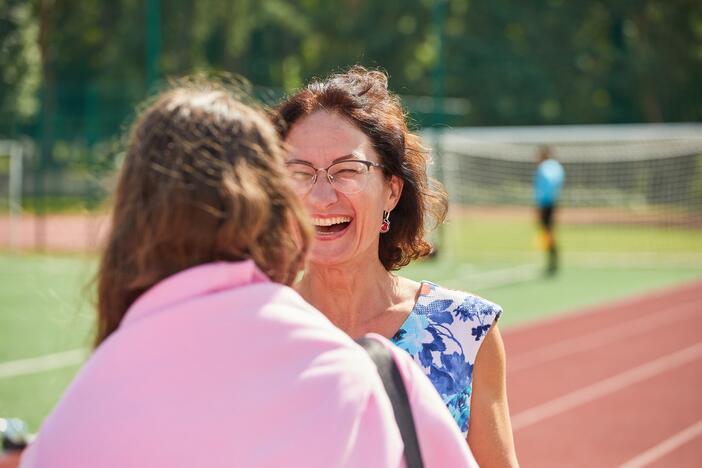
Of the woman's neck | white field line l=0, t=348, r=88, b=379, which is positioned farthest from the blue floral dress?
white field line l=0, t=348, r=88, b=379

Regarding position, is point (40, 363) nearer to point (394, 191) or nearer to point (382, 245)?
point (382, 245)

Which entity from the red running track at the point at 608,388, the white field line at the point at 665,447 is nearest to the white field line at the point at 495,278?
the red running track at the point at 608,388

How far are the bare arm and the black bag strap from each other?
1.05 meters

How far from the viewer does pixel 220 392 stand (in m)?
A: 1.38

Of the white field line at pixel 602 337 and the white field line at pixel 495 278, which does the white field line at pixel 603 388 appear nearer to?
the white field line at pixel 602 337

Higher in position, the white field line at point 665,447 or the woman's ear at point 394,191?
the woman's ear at point 394,191

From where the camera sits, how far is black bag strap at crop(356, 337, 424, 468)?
150 centimetres

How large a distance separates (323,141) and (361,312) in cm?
50

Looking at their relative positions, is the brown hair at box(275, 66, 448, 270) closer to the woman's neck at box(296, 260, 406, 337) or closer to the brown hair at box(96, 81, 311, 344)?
the woman's neck at box(296, 260, 406, 337)

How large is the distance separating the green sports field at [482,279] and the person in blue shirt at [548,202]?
17.0 inches

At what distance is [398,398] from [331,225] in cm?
134

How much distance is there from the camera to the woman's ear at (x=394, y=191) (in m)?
2.91

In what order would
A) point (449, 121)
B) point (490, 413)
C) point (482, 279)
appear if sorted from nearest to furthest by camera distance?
point (490, 413) < point (482, 279) < point (449, 121)

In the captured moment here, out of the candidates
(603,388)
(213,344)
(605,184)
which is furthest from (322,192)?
(605,184)
